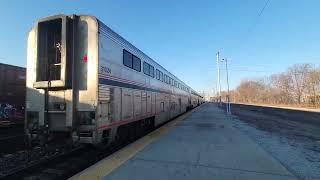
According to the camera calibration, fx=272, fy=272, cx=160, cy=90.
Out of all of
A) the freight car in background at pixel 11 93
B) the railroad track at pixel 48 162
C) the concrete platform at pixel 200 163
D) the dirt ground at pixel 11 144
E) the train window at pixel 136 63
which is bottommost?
the railroad track at pixel 48 162

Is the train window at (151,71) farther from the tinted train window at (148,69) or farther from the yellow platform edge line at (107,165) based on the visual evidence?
the yellow platform edge line at (107,165)

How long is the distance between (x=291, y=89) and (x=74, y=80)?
7805 cm

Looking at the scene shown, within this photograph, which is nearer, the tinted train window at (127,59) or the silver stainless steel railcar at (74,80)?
the silver stainless steel railcar at (74,80)

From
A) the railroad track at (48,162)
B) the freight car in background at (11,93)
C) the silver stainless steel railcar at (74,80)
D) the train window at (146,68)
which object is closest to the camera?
the railroad track at (48,162)

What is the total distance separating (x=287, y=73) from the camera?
7575 centimetres

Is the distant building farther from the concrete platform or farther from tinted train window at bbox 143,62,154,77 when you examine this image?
the concrete platform

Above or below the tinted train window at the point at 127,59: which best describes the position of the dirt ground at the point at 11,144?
below

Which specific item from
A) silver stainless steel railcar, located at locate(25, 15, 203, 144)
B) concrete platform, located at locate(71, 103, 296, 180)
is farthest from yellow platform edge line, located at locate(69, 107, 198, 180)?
silver stainless steel railcar, located at locate(25, 15, 203, 144)

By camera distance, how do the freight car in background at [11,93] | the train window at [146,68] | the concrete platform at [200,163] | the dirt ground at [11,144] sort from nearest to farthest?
the concrete platform at [200,163] < the dirt ground at [11,144] < the train window at [146,68] < the freight car in background at [11,93]

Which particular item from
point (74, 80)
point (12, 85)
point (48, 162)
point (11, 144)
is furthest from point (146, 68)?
point (12, 85)

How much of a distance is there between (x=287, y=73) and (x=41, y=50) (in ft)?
257

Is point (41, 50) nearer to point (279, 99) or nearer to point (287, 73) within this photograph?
point (287, 73)

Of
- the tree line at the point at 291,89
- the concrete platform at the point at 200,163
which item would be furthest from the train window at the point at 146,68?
the tree line at the point at 291,89

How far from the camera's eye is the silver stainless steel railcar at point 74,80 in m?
7.09
